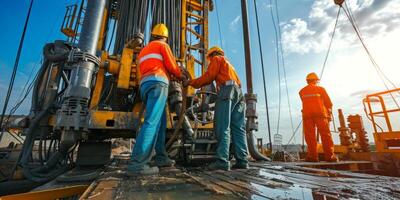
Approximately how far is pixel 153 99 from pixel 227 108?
1.05 meters

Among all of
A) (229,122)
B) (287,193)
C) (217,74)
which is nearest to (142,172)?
(229,122)

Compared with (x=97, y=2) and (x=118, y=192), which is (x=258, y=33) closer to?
(x=97, y=2)

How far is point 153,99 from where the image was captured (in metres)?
2.48

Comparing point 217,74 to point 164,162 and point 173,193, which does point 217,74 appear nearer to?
point 164,162

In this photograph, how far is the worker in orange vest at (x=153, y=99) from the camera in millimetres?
2221

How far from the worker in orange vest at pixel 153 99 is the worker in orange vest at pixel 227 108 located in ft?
1.80

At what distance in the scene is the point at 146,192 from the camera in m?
1.40

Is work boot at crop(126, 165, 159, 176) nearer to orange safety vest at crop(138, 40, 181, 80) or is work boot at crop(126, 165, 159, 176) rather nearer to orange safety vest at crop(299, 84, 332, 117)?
orange safety vest at crop(138, 40, 181, 80)

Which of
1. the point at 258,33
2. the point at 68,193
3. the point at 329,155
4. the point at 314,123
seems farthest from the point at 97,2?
the point at 329,155

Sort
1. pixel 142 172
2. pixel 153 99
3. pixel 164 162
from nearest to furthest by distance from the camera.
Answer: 1. pixel 142 172
2. pixel 153 99
3. pixel 164 162

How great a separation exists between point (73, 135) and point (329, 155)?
4815mm

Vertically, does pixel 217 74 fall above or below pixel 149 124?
above

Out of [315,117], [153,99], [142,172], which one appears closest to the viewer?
[142,172]

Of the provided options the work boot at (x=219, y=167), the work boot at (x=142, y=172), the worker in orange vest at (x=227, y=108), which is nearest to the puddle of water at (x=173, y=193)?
the work boot at (x=142, y=172)
